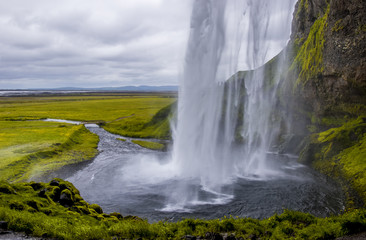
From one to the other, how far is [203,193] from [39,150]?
34591mm

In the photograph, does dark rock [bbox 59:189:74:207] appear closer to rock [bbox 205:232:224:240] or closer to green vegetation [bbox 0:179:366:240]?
green vegetation [bbox 0:179:366:240]

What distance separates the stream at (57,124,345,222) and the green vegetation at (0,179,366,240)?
6014mm

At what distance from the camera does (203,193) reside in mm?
29000

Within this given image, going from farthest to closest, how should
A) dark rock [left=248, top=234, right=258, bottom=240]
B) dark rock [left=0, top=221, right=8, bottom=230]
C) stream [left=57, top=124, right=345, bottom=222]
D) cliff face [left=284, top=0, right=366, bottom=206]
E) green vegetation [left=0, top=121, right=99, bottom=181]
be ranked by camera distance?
green vegetation [left=0, top=121, right=99, bottom=181]
cliff face [left=284, top=0, right=366, bottom=206]
stream [left=57, top=124, right=345, bottom=222]
dark rock [left=248, top=234, right=258, bottom=240]
dark rock [left=0, top=221, right=8, bottom=230]

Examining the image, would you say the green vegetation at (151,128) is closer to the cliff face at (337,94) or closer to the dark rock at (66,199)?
the cliff face at (337,94)

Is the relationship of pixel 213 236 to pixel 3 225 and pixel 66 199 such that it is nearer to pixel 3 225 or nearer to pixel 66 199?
pixel 3 225

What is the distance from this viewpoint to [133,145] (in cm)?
5906

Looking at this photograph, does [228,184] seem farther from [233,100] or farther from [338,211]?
[233,100]

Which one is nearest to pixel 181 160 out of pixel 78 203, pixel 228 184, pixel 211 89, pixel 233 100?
pixel 228 184

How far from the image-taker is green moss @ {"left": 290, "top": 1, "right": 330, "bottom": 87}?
43.2m

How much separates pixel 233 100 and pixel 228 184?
40.6 meters

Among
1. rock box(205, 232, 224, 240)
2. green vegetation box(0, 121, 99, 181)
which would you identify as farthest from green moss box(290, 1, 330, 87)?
green vegetation box(0, 121, 99, 181)

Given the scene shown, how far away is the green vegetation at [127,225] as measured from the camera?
14.0m

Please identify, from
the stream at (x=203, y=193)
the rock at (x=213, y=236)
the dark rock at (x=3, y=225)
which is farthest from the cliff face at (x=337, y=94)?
the dark rock at (x=3, y=225)
